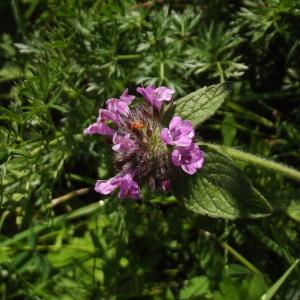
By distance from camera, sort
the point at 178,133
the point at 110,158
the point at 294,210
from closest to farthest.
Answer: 1. the point at 178,133
2. the point at 294,210
3. the point at 110,158

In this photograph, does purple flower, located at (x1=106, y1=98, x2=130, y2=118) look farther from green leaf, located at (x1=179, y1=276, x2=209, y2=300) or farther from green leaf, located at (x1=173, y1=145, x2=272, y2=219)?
green leaf, located at (x1=179, y1=276, x2=209, y2=300)

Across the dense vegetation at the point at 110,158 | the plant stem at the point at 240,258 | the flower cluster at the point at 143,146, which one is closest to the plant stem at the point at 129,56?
the dense vegetation at the point at 110,158

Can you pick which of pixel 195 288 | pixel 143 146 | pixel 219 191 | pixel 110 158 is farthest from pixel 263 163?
pixel 110 158

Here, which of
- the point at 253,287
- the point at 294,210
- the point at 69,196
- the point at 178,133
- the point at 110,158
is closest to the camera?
the point at 178,133

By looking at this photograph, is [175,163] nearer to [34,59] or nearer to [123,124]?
[123,124]

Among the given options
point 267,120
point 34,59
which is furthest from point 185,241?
point 34,59

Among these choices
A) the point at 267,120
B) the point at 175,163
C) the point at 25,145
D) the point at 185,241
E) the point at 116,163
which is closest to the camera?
the point at 175,163

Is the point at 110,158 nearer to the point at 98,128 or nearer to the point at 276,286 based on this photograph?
the point at 98,128

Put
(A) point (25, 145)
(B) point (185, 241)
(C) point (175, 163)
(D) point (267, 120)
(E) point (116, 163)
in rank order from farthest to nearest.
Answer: (D) point (267, 120) < (B) point (185, 241) < (A) point (25, 145) < (E) point (116, 163) < (C) point (175, 163)
